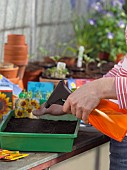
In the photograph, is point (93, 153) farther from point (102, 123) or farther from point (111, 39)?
point (111, 39)

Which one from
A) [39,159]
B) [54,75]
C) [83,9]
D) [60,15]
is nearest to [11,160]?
[39,159]

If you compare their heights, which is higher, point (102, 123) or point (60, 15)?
point (60, 15)

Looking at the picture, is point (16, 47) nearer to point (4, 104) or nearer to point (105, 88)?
point (4, 104)

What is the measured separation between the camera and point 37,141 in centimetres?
255

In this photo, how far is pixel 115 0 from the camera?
5352 millimetres

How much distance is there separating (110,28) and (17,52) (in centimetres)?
157

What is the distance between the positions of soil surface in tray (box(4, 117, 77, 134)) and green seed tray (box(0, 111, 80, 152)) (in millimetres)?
72

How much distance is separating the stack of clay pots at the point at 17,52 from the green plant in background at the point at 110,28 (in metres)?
1.26

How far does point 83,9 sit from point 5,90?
2512 millimetres

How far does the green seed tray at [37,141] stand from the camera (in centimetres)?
253

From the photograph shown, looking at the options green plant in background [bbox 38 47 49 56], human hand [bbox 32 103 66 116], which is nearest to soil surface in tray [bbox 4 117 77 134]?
Result: human hand [bbox 32 103 66 116]

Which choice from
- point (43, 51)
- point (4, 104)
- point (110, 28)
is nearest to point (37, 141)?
A: point (4, 104)

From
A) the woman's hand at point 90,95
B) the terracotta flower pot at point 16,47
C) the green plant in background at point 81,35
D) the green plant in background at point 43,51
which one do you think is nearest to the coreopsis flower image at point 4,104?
the woman's hand at point 90,95

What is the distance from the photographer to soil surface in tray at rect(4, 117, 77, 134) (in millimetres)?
2629
